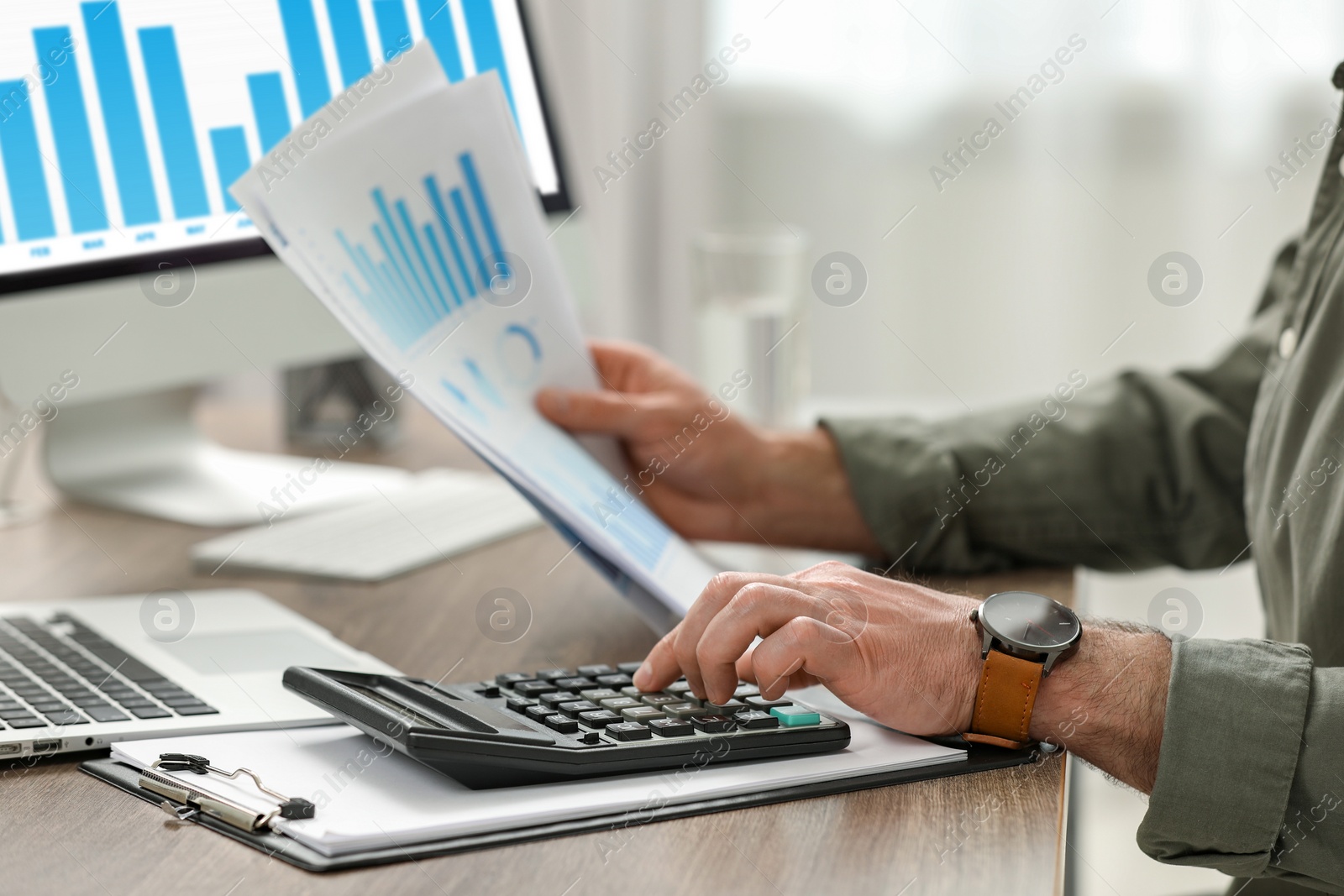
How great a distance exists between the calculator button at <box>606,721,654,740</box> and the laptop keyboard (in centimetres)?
19

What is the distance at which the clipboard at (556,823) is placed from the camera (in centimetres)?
43

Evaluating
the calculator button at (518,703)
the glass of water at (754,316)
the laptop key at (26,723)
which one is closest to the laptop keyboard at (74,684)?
the laptop key at (26,723)

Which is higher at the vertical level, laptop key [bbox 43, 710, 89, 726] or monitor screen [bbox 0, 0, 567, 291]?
monitor screen [bbox 0, 0, 567, 291]

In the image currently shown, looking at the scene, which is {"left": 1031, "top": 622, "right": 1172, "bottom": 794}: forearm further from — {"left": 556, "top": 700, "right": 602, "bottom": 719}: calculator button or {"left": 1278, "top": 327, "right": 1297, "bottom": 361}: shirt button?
{"left": 1278, "top": 327, "right": 1297, "bottom": 361}: shirt button

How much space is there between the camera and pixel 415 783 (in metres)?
0.48

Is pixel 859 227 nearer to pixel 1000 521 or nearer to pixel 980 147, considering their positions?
pixel 980 147

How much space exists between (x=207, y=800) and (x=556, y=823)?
0.43 ft

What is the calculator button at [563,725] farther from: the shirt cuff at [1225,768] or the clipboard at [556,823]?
the shirt cuff at [1225,768]

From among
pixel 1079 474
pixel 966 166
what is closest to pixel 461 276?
pixel 1079 474

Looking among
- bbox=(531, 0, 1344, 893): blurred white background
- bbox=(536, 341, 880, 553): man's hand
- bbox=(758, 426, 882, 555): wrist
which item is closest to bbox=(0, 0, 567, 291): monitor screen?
bbox=(536, 341, 880, 553): man's hand

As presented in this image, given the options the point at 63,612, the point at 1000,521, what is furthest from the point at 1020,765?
the point at 63,612

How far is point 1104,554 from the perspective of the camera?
0.86m

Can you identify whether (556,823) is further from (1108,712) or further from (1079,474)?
(1079,474)

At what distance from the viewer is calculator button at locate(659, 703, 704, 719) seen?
0.53 meters
